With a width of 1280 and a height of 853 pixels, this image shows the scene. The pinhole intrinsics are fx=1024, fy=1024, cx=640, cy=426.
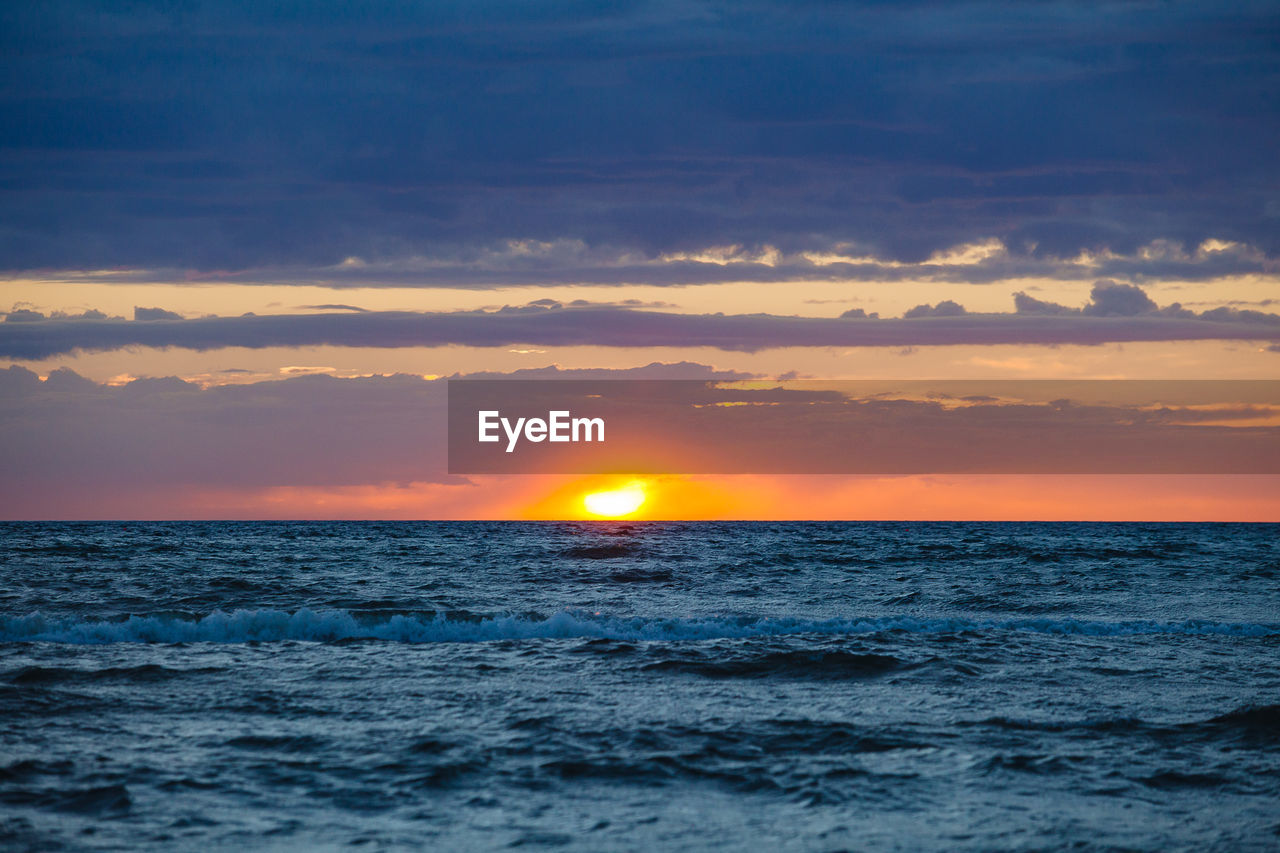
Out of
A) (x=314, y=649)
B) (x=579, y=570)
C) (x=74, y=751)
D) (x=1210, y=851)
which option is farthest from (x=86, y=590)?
(x=1210, y=851)

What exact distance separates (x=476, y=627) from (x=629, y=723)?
9.07 m

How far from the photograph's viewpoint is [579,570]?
117ft

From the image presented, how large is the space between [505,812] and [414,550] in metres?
38.8

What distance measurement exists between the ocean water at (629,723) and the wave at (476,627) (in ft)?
0.29

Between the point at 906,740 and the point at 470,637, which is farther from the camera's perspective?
the point at 470,637

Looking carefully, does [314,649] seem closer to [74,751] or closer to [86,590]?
[74,751]

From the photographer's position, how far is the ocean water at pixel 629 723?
8.89 metres

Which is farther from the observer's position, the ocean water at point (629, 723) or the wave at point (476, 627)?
the wave at point (476, 627)

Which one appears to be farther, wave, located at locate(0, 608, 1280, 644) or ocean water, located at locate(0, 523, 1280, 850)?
wave, located at locate(0, 608, 1280, 644)

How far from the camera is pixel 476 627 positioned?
68.5ft

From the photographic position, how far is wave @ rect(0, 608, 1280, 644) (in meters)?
19.5

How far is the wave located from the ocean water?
0.09 metres

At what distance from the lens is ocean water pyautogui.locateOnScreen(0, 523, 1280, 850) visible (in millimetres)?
8891

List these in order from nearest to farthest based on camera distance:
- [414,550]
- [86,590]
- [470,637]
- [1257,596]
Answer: [470,637] → [86,590] → [1257,596] → [414,550]
